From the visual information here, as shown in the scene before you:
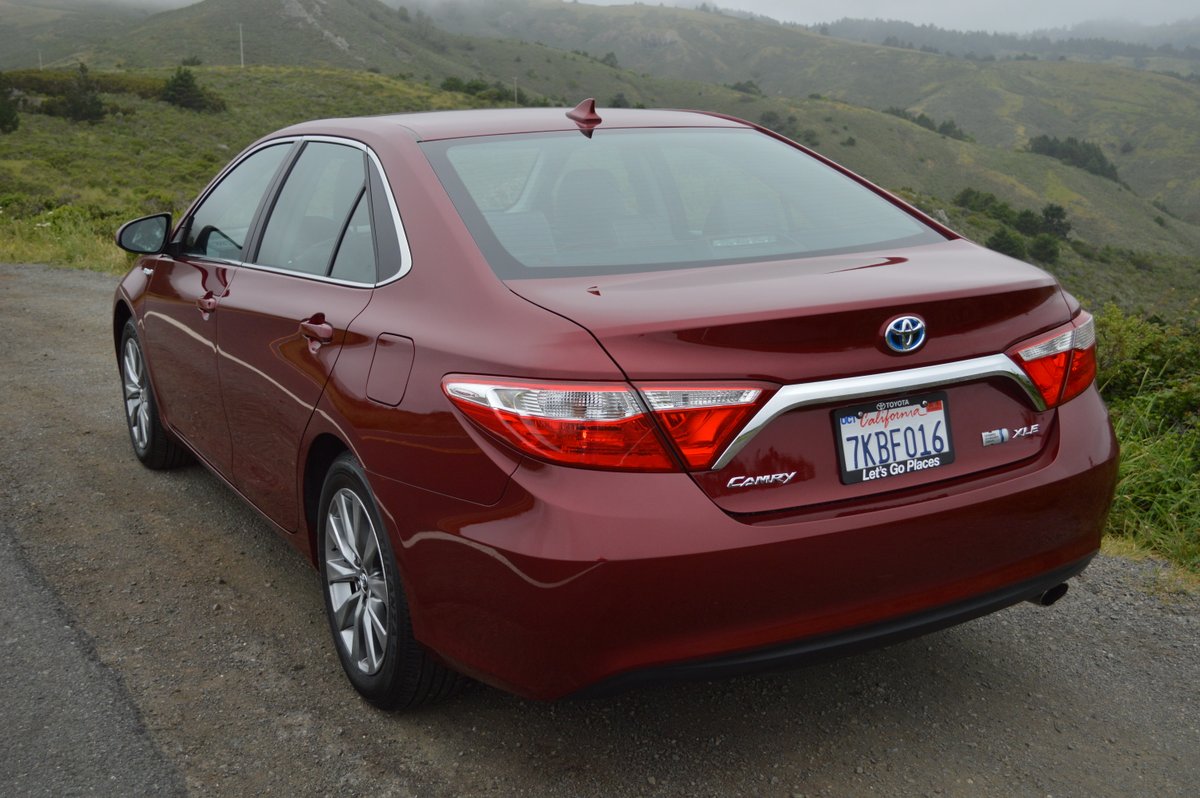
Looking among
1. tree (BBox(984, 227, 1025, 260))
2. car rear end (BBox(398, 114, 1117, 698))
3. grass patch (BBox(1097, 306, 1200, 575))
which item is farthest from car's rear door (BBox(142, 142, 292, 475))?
tree (BBox(984, 227, 1025, 260))

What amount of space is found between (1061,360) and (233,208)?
288 cm

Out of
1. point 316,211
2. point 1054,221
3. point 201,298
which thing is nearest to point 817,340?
point 316,211

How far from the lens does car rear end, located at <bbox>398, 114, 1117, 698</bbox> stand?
2145 millimetres

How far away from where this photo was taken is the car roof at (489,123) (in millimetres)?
3160

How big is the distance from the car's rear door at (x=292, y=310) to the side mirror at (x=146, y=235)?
93 centimetres

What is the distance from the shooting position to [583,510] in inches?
83.9

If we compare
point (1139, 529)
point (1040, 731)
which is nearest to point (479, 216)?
point (1040, 731)

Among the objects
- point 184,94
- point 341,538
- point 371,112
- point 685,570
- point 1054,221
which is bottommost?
point 1054,221

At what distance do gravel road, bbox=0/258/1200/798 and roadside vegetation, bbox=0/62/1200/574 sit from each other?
1.27m

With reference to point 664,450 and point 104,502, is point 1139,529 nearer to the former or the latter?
point 664,450

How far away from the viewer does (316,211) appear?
11.0 feet

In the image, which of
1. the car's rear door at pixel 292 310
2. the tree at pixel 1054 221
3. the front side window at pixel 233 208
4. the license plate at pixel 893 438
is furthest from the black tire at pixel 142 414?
the tree at pixel 1054 221

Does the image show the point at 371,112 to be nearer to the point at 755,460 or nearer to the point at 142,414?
the point at 142,414

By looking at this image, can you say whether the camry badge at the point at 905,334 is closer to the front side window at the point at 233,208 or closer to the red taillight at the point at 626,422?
the red taillight at the point at 626,422
